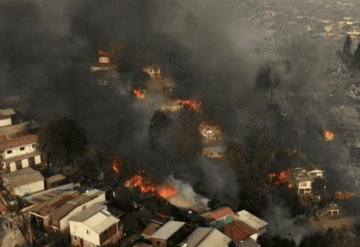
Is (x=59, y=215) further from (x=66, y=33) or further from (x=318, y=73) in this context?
(x=318, y=73)

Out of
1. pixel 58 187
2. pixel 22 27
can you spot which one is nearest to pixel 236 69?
pixel 22 27

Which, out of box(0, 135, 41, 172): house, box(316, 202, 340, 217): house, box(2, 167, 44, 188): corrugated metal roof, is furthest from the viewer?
box(316, 202, 340, 217): house

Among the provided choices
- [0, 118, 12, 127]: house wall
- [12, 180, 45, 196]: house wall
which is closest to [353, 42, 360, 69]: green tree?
[0, 118, 12, 127]: house wall

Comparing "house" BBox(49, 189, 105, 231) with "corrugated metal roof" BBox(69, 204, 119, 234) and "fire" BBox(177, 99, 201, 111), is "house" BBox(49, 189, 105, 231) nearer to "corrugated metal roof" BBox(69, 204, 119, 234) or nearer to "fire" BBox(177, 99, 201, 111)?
"corrugated metal roof" BBox(69, 204, 119, 234)

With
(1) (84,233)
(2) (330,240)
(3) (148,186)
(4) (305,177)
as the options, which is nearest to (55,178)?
(3) (148,186)

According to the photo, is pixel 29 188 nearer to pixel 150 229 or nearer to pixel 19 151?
pixel 19 151

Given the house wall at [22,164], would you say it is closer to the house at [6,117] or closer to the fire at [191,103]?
the house at [6,117]

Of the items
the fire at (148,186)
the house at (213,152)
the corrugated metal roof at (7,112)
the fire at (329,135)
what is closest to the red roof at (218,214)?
the fire at (148,186)
